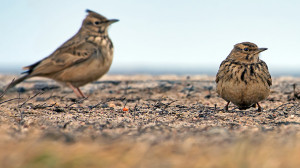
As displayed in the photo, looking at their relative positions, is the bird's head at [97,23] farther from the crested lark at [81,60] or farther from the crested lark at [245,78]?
the crested lark at [245,78]

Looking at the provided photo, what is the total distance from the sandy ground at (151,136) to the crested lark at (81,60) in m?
0.55

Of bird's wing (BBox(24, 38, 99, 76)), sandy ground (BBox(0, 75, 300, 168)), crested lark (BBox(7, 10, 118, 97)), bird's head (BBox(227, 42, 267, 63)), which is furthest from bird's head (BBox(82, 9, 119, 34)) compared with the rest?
bird's head (BBox(227, 42, 267, 63))

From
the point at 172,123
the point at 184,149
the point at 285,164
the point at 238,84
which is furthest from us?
the point at 238,84

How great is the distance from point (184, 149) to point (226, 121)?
267 centimetres

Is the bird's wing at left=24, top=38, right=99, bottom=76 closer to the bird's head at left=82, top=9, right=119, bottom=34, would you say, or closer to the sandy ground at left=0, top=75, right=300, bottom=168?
the bird's head at left=82, top=9, right=119, bottom=34

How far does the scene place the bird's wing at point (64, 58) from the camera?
8.12 m

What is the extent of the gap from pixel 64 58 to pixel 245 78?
3.81 meters

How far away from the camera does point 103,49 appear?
823 centimetres

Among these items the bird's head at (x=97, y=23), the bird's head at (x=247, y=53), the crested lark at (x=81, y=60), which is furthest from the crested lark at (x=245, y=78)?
the bird's head at (x=97, y=23)

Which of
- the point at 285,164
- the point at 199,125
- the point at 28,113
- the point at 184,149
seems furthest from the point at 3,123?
the point at 285,164

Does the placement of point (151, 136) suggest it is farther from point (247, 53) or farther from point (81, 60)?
point (81, 60)

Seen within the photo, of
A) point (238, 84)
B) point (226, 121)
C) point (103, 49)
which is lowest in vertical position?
point (226, 121)

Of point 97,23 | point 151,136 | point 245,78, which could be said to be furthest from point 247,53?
point 151,136

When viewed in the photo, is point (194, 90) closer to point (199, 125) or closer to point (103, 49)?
point (103, 49)
